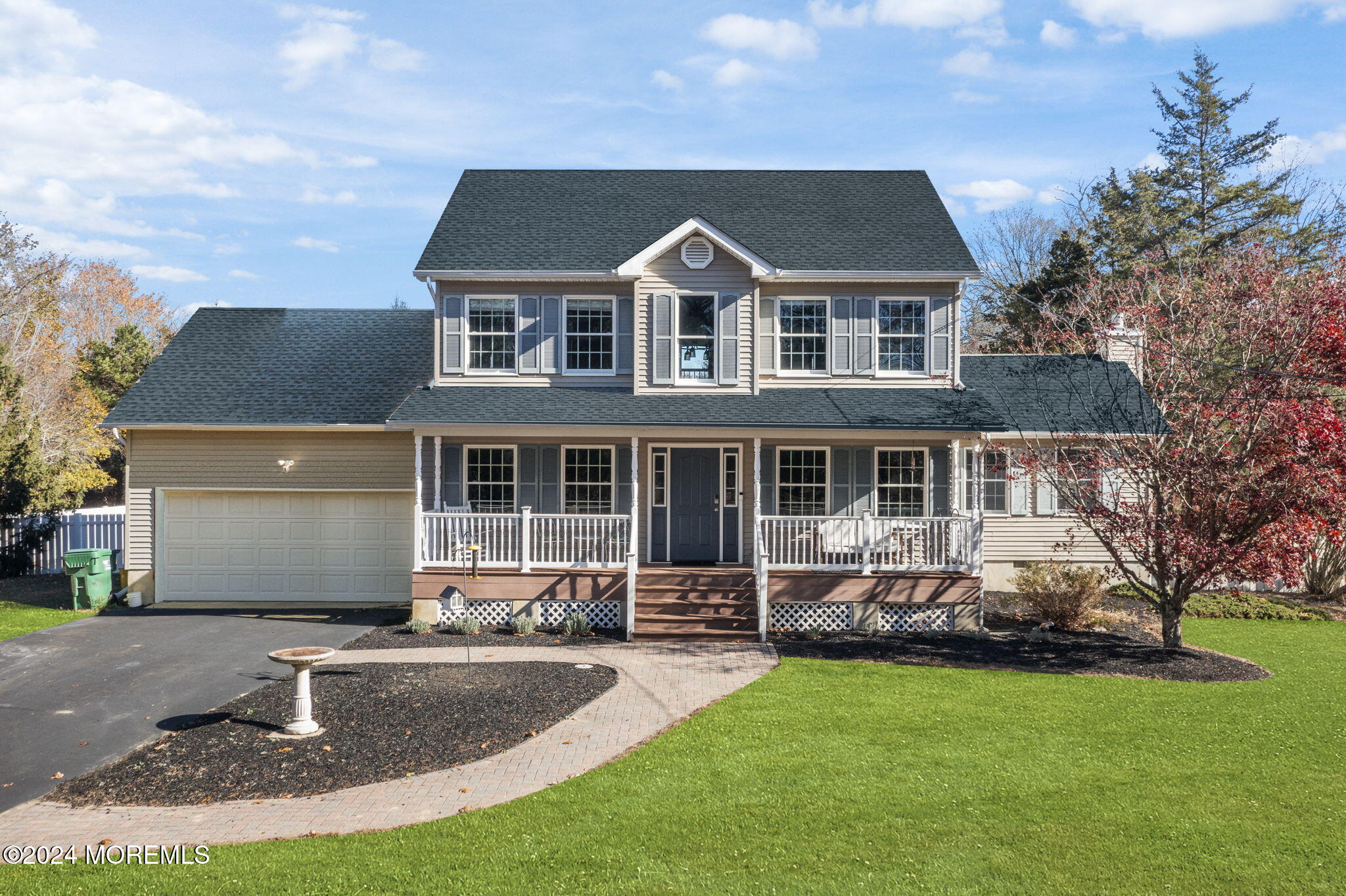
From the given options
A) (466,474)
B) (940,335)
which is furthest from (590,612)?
(940,335)

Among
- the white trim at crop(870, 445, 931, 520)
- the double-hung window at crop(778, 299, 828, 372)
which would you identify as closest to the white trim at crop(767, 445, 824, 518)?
the white trim at crop(870, 445, 931, 520)

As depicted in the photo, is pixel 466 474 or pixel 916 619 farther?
pixel 466 474

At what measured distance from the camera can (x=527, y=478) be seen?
1709cm

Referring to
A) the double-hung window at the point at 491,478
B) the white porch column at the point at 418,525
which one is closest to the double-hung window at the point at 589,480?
the double-hung window at the point at 491,478

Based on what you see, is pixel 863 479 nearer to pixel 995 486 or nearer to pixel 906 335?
pixel 906 335

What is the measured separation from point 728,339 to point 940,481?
5.01 meters

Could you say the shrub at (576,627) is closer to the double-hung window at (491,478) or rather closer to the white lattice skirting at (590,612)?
the white lattice skirting at (590,612)

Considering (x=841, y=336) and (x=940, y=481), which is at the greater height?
(x=841, y=336)

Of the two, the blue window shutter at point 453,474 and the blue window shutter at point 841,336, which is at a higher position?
the blue window shutter at point 841,336

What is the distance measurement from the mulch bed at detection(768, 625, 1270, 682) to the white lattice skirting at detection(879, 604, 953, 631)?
288 millimetres

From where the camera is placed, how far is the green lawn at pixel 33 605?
15.4 meters

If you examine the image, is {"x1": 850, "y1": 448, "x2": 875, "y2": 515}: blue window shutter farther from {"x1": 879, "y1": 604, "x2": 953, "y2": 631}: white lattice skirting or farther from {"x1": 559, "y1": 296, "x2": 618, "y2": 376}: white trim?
{"x1": 559, "y1": 296, "x2": 618, "y2": 376}: white trim

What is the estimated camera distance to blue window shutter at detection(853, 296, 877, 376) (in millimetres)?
16938

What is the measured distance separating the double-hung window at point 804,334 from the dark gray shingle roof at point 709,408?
0.56 meters
